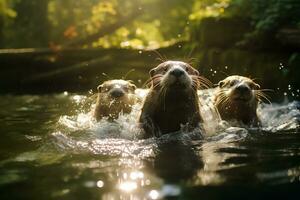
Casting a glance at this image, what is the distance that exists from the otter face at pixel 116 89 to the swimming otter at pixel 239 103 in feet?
5.28

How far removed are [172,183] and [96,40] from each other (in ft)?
76.1

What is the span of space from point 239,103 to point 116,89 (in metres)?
2.01

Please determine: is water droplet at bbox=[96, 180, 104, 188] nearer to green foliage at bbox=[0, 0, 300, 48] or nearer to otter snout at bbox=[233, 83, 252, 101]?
otter snout at bbox=[233, 83, 252, 101]

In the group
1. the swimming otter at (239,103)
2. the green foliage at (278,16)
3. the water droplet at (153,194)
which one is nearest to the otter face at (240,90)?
the swimming otter at (239,103)

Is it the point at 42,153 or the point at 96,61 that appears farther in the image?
the point at 96,61

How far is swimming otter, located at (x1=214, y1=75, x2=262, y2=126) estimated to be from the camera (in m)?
8.14

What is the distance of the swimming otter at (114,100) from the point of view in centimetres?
883

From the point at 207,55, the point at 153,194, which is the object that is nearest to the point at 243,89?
the point at 153,194

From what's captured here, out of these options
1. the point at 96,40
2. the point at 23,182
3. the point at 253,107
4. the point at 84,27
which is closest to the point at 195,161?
the point at 23,182

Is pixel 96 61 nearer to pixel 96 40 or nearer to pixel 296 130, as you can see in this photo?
pixel 296 130

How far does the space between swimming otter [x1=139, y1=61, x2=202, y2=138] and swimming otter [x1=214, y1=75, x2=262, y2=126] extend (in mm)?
994

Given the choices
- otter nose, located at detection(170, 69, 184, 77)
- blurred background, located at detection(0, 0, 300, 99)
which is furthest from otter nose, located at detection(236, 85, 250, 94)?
blurred background, located at detection(0, 0, 300, 99)

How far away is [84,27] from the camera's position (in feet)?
99.0

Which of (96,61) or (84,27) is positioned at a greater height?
(84,27)
